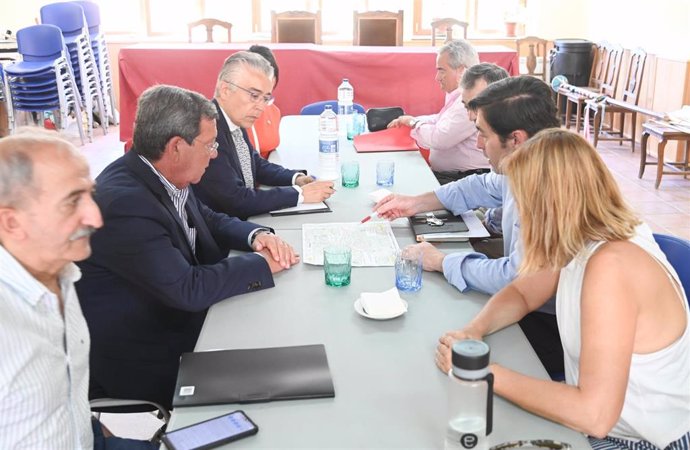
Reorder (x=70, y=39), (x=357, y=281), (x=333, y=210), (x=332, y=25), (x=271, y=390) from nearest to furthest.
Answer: (x=271, y=390)
(x=357, y=281)
(x=333, y=210)
(x=70, y=39)
(x=332, y=25)

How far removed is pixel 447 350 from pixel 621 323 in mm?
381

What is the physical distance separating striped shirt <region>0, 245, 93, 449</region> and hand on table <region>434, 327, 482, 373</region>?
0.77 metres

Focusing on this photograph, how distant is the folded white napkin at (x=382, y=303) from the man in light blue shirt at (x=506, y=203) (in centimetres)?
22

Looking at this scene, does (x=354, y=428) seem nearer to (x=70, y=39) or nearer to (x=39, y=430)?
(x=39, y=430)

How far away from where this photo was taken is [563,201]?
4.72 feet

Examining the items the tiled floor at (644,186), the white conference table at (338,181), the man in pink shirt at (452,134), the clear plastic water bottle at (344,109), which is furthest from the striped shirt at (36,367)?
the clear plastic water bottle at (344,109)

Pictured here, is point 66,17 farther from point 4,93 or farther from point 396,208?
point 396,208

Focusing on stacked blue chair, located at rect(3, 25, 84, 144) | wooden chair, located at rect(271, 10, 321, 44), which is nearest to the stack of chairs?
stacked blue chair, located at rect(3, 25, 84, 144)

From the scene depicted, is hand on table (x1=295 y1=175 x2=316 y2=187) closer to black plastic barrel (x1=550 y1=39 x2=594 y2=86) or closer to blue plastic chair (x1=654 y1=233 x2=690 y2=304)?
blue plastic chair (x1=654 y1=233 x2=690 y2=304)

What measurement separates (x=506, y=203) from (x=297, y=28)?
5.28 meters

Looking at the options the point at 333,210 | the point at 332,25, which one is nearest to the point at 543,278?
the point at 333,210

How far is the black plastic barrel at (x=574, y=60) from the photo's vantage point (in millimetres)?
7945

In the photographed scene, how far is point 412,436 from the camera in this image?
1304mm

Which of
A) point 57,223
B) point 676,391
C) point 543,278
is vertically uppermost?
point 57,223
